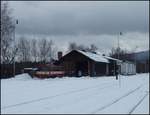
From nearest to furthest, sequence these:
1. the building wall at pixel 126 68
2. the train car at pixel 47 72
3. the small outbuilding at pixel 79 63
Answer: the train car at pixel 47 72
the small outbuilding at pixel 79 63
the building wall at pixel 126 68

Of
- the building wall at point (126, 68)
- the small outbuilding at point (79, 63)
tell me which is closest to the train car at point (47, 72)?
the small outbuilding at point (79, 63)

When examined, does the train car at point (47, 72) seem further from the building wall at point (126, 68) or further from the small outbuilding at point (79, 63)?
the building wall at point (126, 68)

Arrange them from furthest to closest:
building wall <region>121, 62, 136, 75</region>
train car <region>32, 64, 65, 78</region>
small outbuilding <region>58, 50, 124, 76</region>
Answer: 1. building wall <region>121, 62, 136, 75</region>
2. small outbuilding <region>58, 50, 124, 76</region>
3. train car <region>32, 64, 65, 78</region>

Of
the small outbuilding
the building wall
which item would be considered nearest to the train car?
the small outbuilding

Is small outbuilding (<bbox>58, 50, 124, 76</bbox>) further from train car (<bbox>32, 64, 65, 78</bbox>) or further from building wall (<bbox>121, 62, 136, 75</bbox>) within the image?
building wall (<bbox>121, 62, 136, 75</bbox>)

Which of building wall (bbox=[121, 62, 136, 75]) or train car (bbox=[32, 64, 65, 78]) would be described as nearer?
train car (bbox=[32, 64, 65, 78])

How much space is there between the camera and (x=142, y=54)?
142 metres

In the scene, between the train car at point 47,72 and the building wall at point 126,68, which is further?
the building wall at point 126,68

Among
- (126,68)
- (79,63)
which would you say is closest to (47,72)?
(79,63)

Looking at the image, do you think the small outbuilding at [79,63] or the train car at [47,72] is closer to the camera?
the train car at [47,72]

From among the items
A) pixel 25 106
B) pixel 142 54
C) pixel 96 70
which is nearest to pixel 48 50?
pixel 142 54

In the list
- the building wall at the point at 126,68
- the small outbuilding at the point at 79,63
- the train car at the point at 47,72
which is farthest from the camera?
the building wall at the point at 126,68

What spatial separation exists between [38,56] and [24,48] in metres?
5.35

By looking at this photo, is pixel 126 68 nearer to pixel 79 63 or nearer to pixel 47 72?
pixel 79 63
